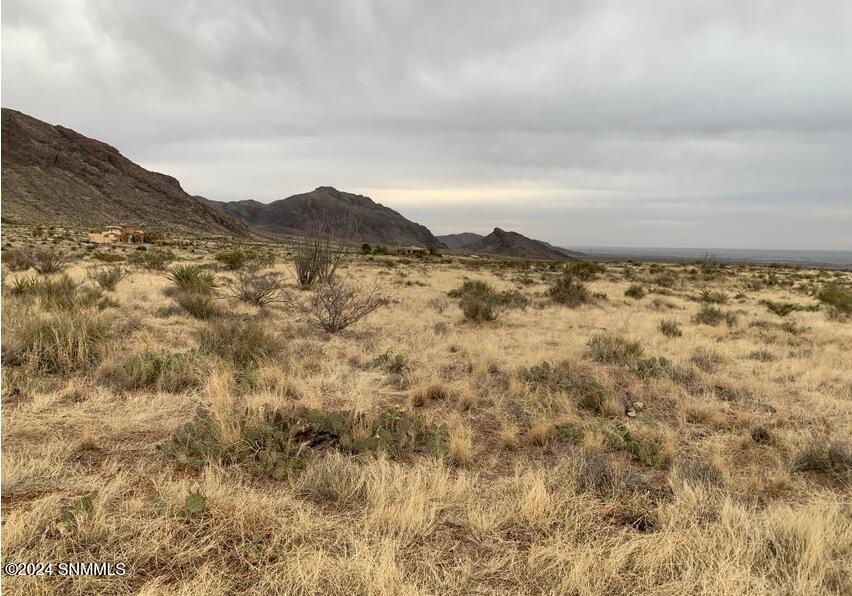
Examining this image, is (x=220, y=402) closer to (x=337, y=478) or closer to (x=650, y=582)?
(x=337, y=478)

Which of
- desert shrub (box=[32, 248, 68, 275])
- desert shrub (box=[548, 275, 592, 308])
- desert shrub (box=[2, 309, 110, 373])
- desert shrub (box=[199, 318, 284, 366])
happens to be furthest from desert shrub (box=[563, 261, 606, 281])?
desert shrub (box=[32, 248, 68, 275])

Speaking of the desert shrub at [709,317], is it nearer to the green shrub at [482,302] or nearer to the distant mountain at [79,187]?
the green shrub at [482,302]

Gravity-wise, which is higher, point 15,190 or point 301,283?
point 15,190

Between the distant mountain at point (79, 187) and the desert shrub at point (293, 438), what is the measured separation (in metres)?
59.2

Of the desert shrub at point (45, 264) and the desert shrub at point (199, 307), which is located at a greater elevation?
the desert shrub at point (45, 264)

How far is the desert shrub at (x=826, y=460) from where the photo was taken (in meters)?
3.73

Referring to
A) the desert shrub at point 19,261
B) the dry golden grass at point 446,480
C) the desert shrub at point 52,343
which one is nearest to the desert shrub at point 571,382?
the dry golden grass at point 446,480

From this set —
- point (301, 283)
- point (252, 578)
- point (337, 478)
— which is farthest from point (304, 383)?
point (301, 283)

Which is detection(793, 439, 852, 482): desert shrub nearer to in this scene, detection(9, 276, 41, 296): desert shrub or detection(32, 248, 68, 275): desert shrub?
detection(9, 276, 41, 296): desert shrub

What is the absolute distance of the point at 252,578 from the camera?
7.45ft

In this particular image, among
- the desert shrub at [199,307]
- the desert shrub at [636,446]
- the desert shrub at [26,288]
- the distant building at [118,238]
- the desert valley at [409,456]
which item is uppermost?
the distant building at [118,238]

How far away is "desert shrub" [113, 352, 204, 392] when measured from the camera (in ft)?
16.3

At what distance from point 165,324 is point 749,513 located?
8.53 meters

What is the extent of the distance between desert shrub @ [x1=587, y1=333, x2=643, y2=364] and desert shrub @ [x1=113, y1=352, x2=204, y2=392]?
5.95 m
